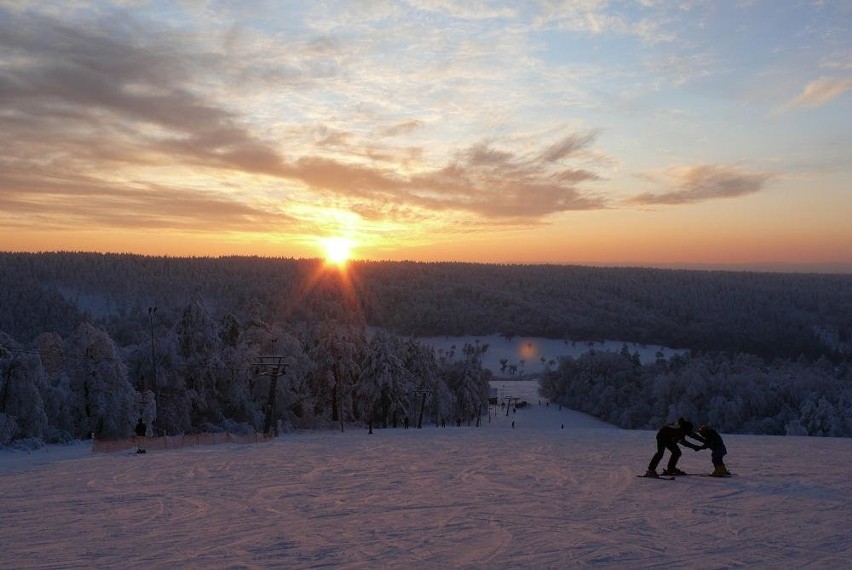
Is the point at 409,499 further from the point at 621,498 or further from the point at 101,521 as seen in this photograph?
the point at 101,521

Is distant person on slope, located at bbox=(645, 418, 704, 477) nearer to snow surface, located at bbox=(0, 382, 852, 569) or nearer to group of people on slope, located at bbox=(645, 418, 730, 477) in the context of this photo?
group of people on slope, located at bbox=(645, 418, 730, 477)

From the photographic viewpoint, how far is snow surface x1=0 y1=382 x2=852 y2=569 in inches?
465

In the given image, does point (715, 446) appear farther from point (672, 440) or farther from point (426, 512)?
point (426, 512)

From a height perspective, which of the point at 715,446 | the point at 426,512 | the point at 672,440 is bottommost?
the point at 426,512

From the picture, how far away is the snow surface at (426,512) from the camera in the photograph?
11820 mm

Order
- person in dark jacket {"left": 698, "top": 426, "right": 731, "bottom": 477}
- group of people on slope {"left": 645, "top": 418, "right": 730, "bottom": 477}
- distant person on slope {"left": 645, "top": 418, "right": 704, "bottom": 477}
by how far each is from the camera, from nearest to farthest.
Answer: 1. distant person on slope {"left": 645, "top": 418, "right": 704, "bottom": 477}
2. group of people on slope {"left": 645, "top": 418, "right": 730, "bottom": 477}
3. person in dark jacket {"left": 698, "top": 426, "right": 731, "bottom": 477}

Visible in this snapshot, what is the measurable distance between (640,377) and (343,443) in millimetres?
105613

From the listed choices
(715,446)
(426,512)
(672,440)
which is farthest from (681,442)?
(426,512)

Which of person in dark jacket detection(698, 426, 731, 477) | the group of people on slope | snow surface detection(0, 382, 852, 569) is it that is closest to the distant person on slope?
the group of people on slope

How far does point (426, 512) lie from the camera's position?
1562 centimetres

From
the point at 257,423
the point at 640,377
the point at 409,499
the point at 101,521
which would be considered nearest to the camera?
the point at 101,521

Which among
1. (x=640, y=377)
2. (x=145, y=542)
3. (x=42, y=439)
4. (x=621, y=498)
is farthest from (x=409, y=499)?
(x=640, y=377)

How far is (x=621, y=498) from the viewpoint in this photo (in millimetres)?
17422

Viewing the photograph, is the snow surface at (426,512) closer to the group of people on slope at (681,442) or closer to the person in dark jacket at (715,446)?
the person in dark jacket at (715,446)
